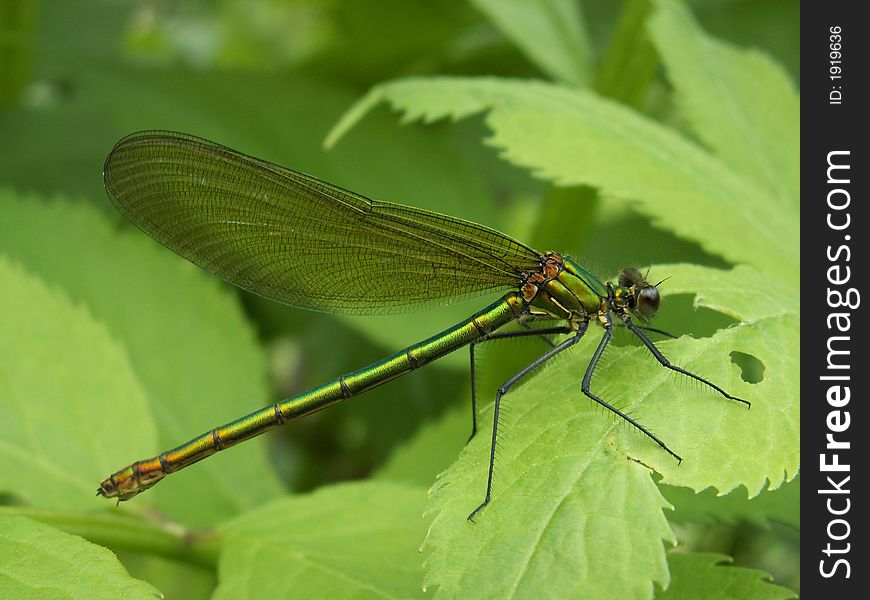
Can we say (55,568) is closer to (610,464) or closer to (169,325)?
(610,464)

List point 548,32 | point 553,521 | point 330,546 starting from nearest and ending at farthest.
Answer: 1. point 553,521
2. point 330,546
3. point 548,32

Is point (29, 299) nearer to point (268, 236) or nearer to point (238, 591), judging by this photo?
point (268, 236)

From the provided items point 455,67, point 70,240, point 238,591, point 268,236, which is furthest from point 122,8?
point 238,591

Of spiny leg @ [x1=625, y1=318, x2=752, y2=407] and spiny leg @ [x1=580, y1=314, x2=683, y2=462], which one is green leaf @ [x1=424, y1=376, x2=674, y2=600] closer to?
spiny leg @ [x1=580, y1=314, x2=683, y2=462]

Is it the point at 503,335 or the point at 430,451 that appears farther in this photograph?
the point at 430,451

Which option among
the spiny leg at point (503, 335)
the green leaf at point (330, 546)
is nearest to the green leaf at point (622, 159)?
the spiny leg at point (503, 335)

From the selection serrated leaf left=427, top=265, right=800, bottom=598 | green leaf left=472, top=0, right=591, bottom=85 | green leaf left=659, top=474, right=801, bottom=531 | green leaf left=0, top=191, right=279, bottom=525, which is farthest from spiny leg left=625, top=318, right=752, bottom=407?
green leaf left=472, top=0, right=591, bottom=85

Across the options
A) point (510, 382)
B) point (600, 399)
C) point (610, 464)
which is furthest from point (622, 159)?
point (610, 464)
